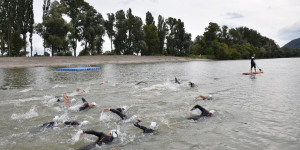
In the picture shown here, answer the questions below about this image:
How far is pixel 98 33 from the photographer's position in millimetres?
70375

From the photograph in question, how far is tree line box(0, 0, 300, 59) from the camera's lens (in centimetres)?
5912

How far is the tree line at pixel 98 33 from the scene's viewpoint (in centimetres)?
5912

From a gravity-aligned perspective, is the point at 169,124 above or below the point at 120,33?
below

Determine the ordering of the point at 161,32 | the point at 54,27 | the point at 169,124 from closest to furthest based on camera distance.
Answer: the point at 169,124 < the point at 54,27 < the point at 161,32

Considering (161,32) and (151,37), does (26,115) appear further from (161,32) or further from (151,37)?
→ (161,32)

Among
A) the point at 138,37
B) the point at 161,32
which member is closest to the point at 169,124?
the point at 138,37

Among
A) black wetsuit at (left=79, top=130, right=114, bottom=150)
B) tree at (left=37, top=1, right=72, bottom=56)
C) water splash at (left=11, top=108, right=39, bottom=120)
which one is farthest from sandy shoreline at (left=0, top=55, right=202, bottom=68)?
black wetsuit at (left=79, top=130, right=114, bottom=150)

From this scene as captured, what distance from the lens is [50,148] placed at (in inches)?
265

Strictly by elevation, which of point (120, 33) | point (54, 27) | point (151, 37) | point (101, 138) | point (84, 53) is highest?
point (120, 33)

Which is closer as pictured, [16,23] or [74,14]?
[16,23]

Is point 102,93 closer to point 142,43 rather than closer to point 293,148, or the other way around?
point 293,148

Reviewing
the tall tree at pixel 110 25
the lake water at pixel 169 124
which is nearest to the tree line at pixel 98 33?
the tall tree at pixel 110 25

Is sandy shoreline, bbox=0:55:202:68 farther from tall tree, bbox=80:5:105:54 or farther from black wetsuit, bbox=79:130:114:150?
black wetsuit, bbox=79:130:114:150

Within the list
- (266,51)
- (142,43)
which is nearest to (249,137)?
(142,43)
